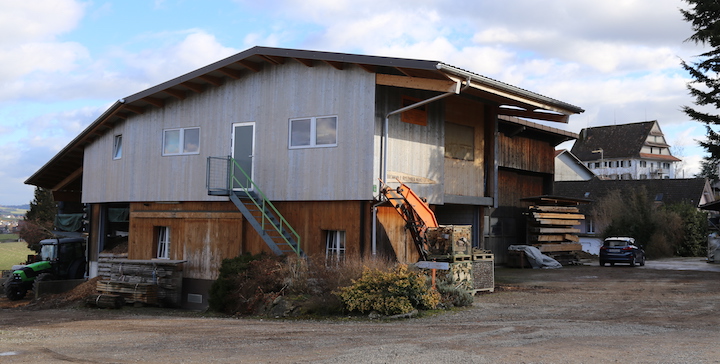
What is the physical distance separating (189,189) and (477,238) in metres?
9.85

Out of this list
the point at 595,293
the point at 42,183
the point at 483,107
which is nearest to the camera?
the point at 595,293

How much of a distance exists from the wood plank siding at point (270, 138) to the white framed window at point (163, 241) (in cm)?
112

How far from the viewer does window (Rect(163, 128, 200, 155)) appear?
21.9 metres

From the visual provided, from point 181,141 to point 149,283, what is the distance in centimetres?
465

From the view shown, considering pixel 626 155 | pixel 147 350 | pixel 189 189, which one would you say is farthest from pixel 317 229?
pixel 626 155

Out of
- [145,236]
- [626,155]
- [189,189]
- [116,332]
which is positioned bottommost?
[116,332]

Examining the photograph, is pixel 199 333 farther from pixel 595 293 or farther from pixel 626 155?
pixel 626 155

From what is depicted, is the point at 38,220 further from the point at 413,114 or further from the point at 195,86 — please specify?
the point at 413,114

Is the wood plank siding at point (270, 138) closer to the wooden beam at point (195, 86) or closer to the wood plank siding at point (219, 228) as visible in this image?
the wooden beam at point (195, 86)

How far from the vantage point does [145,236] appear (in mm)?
23125

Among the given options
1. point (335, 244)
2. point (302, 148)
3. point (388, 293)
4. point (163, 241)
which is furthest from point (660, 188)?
point (388, 293)

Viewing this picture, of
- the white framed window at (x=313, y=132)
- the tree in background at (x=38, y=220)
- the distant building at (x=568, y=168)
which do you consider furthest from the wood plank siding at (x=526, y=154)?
the tree in background at (x=38, y=220)

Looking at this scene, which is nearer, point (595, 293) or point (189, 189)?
point (595, 293)

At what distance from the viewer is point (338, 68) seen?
1878cm
